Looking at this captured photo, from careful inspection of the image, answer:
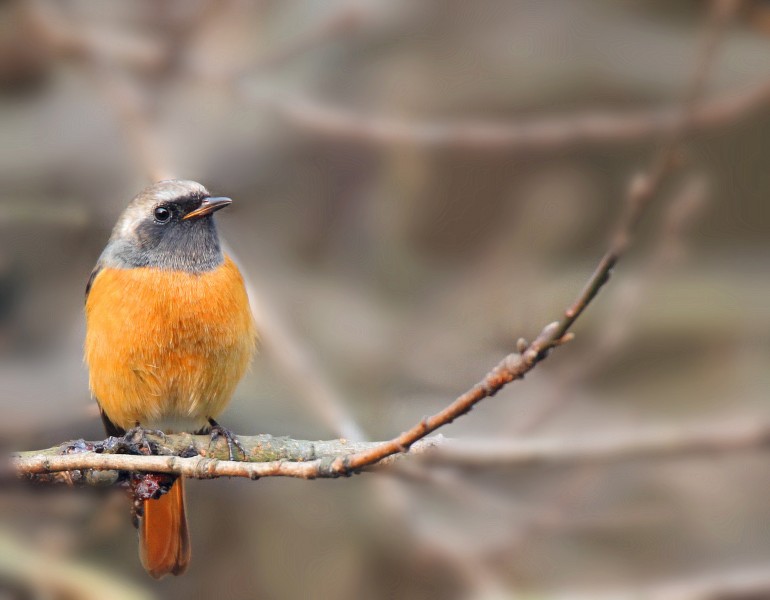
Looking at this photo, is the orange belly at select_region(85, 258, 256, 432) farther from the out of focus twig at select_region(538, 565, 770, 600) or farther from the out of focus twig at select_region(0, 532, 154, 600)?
the out of focus twig at select_region(538, 565, 770, 600)

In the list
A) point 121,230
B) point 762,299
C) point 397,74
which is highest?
point 397,74

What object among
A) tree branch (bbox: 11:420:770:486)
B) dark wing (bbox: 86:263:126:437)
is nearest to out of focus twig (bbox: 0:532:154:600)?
dark wing (bbox: 86:263:126:437)

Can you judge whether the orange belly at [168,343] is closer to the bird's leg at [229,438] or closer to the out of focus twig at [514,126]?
the bird's leg at [229,438]

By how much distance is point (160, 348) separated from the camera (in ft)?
12.9

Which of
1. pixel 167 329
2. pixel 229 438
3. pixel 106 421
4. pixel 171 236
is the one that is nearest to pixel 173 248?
pixel 171 236

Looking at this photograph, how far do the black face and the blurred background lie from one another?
0.68 metres

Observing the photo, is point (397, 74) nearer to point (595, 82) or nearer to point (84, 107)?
point (595, 82)

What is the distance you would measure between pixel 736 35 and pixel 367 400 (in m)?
3.63

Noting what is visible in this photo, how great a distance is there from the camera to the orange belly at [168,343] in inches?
156

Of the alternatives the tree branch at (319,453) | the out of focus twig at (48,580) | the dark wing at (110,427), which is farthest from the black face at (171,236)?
the out of focus twig at (48,580)

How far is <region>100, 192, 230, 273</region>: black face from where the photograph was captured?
4.16 meters

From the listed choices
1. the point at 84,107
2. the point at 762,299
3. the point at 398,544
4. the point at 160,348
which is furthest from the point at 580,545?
the point at 84,107

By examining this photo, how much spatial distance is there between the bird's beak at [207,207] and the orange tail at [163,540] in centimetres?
113

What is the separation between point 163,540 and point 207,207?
144 centimetres
